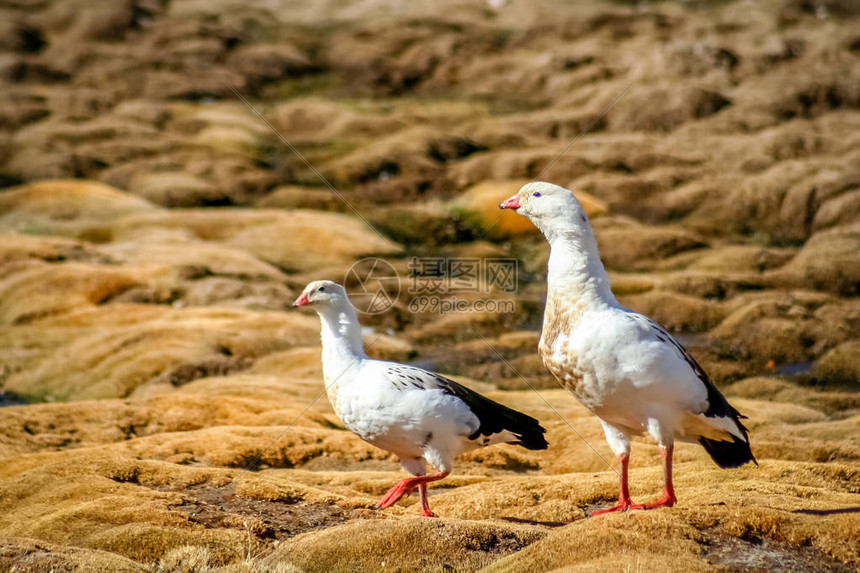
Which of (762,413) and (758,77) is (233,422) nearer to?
(762,413)

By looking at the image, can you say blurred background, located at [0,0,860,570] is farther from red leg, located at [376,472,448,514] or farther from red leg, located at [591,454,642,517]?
red leg, located at [591,454,642,517]

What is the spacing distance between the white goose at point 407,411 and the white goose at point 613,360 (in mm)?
1498

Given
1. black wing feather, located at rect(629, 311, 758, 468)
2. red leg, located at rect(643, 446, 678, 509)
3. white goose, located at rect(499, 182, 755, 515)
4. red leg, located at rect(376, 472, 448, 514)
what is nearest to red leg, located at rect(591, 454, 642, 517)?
white goose, located at rect(499, 182, 755, 515)

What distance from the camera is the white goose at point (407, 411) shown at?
11281 millimetres

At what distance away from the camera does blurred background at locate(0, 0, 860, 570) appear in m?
17.5

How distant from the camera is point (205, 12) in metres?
99.4

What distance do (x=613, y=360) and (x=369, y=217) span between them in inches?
1666

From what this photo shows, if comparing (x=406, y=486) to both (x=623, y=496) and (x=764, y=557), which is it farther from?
(x=764, y=557)

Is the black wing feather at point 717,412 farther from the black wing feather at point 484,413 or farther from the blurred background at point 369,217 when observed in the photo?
the black wing feather at point 484,413

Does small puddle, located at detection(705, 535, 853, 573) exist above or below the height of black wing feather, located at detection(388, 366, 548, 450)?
below

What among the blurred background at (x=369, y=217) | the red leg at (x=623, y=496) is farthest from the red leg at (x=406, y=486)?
the red leg at (x=623, y=496)

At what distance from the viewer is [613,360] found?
10078 millimetres

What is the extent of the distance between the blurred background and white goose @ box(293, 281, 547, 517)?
1385 millimetres

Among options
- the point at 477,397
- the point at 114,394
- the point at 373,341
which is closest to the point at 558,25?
the point at 373,341
